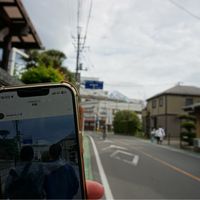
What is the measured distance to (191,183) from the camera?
10.7 meters

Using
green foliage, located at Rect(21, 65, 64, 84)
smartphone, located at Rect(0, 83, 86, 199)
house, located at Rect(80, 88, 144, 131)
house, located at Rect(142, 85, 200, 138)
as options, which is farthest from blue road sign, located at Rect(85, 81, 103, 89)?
smartphone, located at Rect(0, 83, 86, 199)

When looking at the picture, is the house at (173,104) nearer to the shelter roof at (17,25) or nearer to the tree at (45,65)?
the tree at (45,65)

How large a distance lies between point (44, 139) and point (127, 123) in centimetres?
5928

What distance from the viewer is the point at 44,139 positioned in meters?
1.97

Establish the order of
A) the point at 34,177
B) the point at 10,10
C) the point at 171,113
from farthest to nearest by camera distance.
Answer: the point at 171,113, the point at 10,10, the point at 34,177

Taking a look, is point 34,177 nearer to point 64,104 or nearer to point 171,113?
point 64,104

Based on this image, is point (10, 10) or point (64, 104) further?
point (10, 10)

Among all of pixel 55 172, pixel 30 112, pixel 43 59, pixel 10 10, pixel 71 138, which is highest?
pixel 43 59

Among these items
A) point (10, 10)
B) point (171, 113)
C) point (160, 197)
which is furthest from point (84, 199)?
point (171, 113)

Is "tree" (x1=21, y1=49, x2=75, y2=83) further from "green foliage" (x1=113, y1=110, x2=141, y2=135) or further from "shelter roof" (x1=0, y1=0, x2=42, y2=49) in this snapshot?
"green foliage" (x1=113, y1=110, x2=141, y2=135)

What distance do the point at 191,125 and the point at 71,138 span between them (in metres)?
28.6

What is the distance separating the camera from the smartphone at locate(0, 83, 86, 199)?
6.26 feet

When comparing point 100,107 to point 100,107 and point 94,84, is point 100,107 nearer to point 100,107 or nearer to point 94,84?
point 100,107

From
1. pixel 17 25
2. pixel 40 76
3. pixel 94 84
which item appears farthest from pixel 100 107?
pixel 17 25
